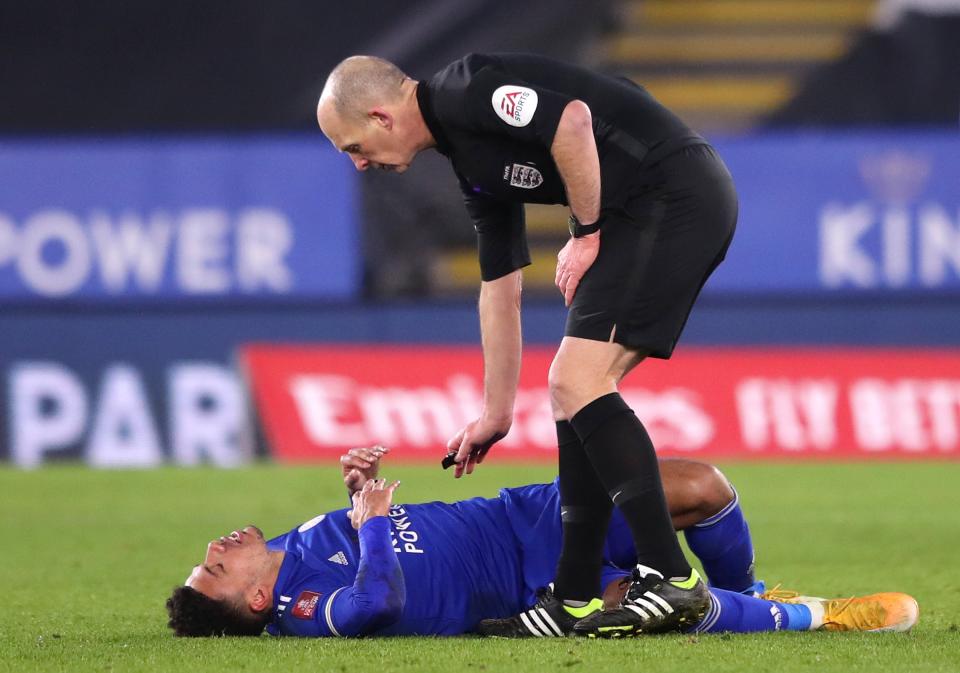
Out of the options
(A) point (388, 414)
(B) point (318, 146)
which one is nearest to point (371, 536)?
(A) point (388, 414)

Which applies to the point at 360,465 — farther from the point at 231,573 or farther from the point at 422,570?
the point at 231,573

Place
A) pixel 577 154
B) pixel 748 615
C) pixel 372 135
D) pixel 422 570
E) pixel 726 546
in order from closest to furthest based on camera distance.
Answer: pixel 577 154 → pixel 372 135 → pixel 748 615 → pixel 422 570 → pixel 726 546

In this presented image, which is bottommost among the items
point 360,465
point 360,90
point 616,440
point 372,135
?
point 360,465

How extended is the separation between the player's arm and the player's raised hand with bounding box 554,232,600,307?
764 mm

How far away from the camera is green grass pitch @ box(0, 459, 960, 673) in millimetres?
4320

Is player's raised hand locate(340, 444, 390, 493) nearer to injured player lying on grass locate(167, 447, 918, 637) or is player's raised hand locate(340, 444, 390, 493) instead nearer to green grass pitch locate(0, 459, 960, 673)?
injured player lying on grass locate(167, 447, 918, 637)

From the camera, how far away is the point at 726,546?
495 centimetres

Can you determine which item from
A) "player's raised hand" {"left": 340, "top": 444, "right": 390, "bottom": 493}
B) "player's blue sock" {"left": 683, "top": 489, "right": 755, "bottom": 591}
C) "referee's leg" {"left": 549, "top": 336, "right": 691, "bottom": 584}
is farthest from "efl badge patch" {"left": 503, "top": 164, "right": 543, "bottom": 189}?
"player's blue sock" {"left": 683, "top": 489, "right": 755, "bottom": 591}

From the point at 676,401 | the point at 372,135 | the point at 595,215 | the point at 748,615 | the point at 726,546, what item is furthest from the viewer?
the point at 676,401

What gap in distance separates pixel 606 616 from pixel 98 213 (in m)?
9.45

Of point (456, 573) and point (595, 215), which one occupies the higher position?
point (595, 215)

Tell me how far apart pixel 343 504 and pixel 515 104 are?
5055 millimetres

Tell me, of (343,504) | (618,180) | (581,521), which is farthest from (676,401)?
→ (618,180)

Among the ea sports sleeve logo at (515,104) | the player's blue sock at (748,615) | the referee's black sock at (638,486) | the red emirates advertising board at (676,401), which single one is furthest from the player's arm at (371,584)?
the red emirates advertising board at (676,401)
